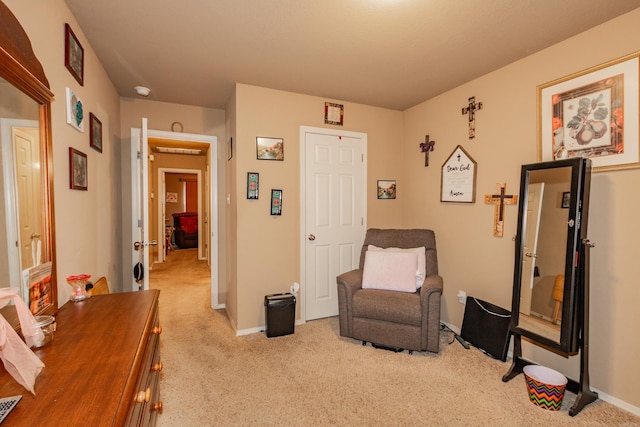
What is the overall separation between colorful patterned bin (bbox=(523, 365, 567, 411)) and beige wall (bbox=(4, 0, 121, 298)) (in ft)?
9.40

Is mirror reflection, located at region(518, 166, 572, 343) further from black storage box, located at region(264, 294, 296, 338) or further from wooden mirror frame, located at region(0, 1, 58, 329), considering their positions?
wooden mirror frame, located at region(0, 1, 58, 329)

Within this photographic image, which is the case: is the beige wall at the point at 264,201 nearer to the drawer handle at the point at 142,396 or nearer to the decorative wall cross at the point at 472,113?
the decorative wall cross at the point at 472,113

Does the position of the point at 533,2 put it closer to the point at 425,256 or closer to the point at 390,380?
the point at 425,256

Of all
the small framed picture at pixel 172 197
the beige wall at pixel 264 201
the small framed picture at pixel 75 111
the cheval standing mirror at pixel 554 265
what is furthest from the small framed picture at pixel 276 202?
A: the small framed picture at pixel 172 197

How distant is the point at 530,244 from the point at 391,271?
44.3 inches

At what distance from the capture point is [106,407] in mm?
780

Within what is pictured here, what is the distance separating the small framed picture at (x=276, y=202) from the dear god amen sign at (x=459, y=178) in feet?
5.62

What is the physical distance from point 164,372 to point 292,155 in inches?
87.1

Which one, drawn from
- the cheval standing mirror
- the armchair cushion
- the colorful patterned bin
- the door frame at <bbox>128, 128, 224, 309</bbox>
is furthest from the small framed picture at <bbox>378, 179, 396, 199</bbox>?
the colorful patterned bin

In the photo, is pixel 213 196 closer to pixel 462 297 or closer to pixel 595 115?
pixel 462 297

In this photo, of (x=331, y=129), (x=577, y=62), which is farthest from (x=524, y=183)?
(x=331, y=129)

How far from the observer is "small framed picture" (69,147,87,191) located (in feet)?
6.01

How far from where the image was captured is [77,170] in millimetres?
1936

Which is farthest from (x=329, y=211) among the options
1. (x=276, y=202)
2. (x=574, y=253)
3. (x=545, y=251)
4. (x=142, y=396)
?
(x=142, y=396)
